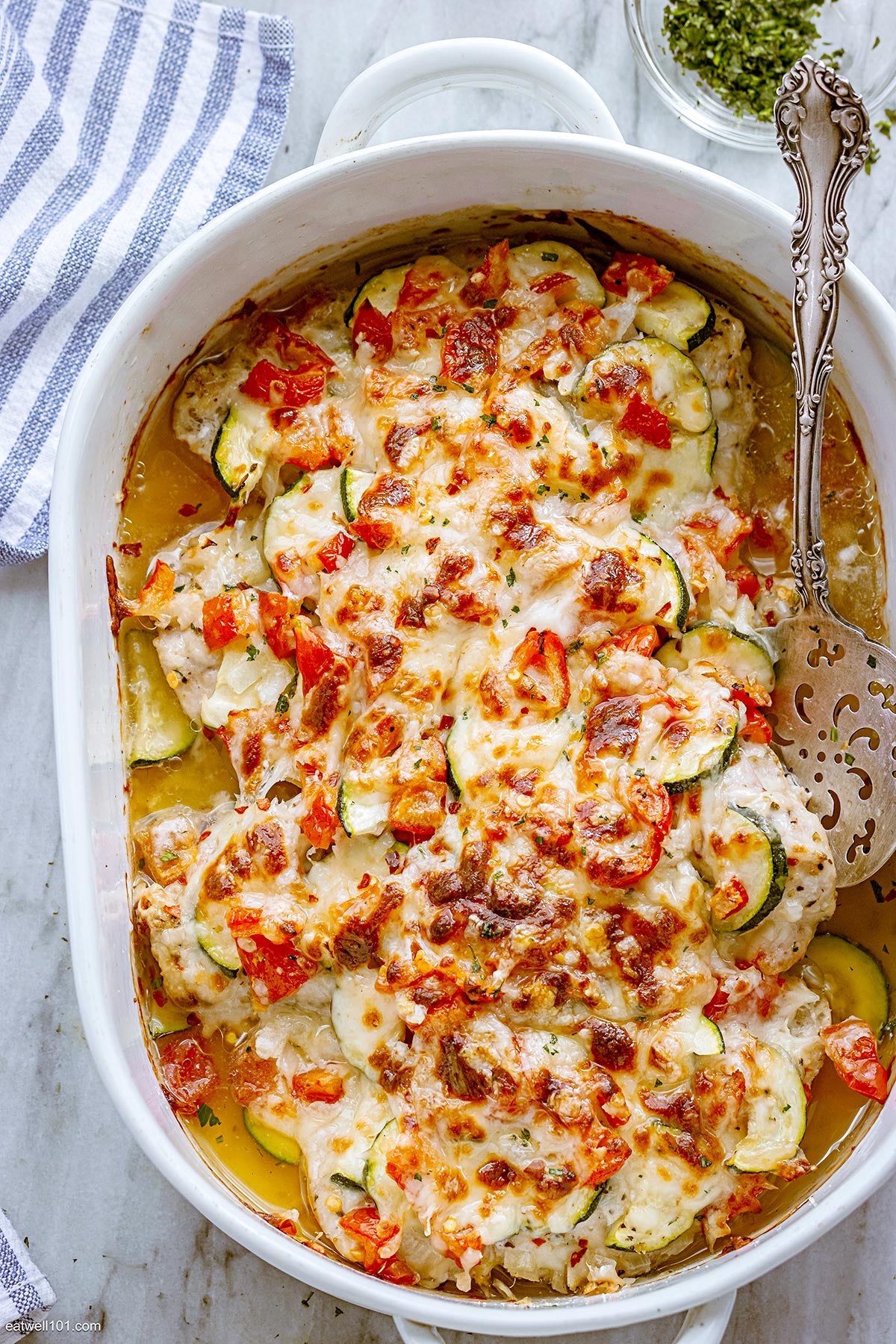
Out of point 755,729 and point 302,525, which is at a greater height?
point 755,729

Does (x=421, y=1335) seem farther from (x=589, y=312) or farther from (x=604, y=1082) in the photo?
(x=589, y=312)

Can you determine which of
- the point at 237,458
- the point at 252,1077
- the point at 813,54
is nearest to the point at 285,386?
the point at 237,458

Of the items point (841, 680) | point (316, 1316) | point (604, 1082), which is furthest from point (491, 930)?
point (316, 1316)

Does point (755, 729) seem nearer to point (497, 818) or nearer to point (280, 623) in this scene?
point (497, 818)

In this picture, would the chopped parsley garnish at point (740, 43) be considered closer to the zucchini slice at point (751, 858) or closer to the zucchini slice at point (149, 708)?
the zucchini slice at point (751, 858)

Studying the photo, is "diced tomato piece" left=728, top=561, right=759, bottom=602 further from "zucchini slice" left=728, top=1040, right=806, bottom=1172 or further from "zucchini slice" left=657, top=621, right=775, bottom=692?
"zucchini slice" left=728, top=1040, right=806, bottom=1172
